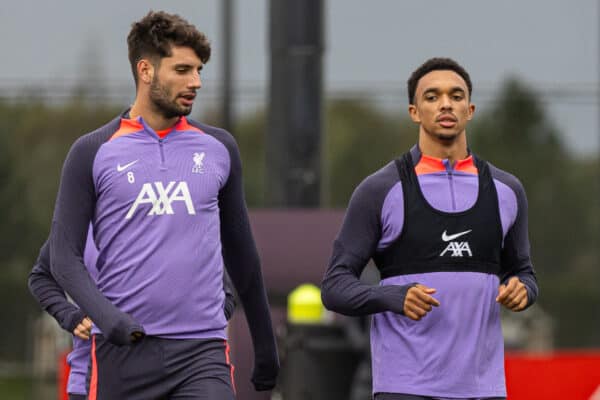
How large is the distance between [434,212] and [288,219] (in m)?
7.56

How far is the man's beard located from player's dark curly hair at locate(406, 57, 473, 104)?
2.93 feet

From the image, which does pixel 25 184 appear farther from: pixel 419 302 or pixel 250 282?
pixel 419 302

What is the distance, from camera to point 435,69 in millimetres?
5977

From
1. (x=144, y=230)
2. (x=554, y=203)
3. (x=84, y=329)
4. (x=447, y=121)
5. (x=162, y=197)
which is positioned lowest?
(x=554, y=203)

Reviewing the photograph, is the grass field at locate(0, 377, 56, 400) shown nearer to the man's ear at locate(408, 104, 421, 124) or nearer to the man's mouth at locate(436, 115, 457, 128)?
the man's ear at locate(408, 104, 421, 124)

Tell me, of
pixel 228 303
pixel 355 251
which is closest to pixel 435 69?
pixel 355 251

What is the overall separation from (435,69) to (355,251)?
2.49ft

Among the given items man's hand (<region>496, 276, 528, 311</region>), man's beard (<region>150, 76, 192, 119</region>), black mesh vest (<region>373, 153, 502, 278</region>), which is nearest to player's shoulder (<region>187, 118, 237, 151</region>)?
man's beard (<region>150, 76, 192, 119</region>)

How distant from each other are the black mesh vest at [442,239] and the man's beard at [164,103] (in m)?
0.86

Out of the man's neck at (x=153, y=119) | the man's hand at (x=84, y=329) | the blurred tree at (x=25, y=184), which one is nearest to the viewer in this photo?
the man's neck at (x=153, y=119)

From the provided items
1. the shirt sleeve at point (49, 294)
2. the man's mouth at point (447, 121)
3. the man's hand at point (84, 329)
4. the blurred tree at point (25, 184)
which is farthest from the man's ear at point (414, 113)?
the blurred tree at point (25, 184)

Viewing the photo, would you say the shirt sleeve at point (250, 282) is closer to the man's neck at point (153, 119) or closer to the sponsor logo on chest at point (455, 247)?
A: the man's neck at point (153, 119)

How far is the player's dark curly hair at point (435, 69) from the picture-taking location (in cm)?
596

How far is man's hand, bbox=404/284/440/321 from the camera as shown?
5543 millimetres
